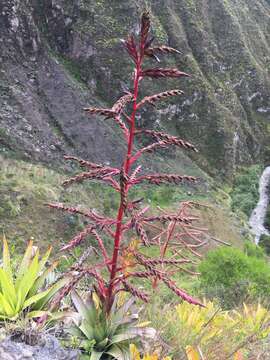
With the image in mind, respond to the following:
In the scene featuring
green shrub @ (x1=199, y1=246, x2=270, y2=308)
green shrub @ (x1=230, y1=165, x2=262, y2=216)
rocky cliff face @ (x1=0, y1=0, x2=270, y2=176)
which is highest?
rocky cliff face @ (x1=0, y1=0, x2=270, y2=176)

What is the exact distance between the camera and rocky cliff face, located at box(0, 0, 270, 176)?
42.8 m

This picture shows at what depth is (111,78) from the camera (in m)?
54.5

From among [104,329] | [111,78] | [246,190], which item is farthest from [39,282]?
[246,190]

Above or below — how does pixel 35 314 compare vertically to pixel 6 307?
below

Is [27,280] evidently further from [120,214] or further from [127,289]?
[120,214]

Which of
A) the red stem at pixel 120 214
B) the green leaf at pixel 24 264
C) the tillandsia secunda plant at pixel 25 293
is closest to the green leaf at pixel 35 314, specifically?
the tillandsia secunda plant at pixel 25 293

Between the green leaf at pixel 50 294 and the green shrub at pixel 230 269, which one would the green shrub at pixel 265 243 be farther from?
the green leaf at pixel 50 294

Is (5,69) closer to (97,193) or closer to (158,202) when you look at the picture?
(97,193)

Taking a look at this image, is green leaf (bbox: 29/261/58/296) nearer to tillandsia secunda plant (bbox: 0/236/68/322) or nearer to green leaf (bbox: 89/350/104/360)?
tillandsia secunda plant (bbox: 0/236/68/322)

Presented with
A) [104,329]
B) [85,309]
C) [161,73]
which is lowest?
[104,329]

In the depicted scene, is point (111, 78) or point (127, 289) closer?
point (127, 289)

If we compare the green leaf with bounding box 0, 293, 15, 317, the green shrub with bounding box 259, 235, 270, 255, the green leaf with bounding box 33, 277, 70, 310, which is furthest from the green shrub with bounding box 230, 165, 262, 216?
the green leaf with bounding box 0, 293, 15, 317

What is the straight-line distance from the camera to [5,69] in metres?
42.5

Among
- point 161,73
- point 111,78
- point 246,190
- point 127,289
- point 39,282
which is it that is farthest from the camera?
point 246,190
